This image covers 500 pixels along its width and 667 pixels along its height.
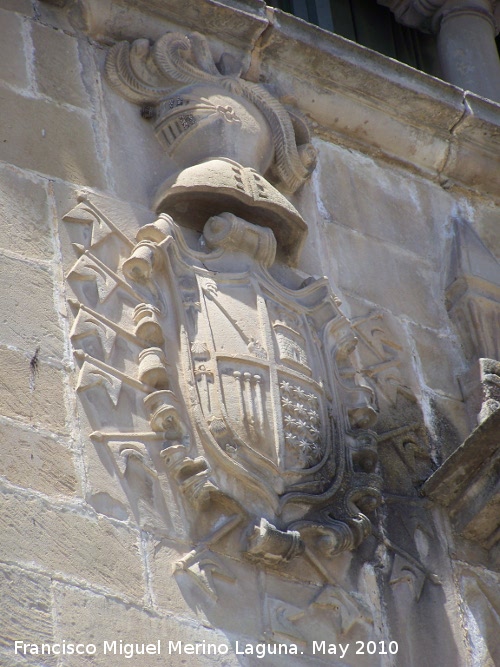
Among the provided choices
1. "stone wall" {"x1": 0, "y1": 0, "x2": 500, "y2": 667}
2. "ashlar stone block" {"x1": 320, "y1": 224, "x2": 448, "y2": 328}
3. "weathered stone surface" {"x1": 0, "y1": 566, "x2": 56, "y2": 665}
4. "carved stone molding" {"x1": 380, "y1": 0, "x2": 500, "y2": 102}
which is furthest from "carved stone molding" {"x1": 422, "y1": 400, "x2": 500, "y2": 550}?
"carved stone molding" {"x1": 380, "y1": 0, "x2": 500, "y2": 102}

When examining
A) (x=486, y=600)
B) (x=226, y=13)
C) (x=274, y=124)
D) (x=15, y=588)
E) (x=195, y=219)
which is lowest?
(x=15, y=588)

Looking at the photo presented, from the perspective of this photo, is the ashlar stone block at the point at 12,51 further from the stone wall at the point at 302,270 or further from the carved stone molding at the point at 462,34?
the carved stone molding at the point at 462,34

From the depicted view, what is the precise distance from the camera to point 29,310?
598cm

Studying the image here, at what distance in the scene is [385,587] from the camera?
6.14 metres

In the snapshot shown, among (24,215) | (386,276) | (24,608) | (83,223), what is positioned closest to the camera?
(24,608)

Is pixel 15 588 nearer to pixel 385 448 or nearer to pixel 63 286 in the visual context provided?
pixel 63 286

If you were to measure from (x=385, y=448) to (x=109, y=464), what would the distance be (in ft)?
4.51

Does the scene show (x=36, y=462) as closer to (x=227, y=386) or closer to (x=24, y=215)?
(x=227, y=386)

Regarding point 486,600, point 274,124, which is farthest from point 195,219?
point 486,600

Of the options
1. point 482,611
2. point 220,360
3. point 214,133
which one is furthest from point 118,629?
point 214,133

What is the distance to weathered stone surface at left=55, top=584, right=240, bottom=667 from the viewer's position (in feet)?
17.3

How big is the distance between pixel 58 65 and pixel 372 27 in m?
2.97

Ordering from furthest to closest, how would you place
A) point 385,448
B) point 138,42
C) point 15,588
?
point 138,42 → point 385,448 → point 15,588

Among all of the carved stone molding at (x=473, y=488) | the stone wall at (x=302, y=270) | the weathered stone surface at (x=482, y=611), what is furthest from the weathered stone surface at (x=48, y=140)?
the weathered stone surface at (x=482, y=611)
